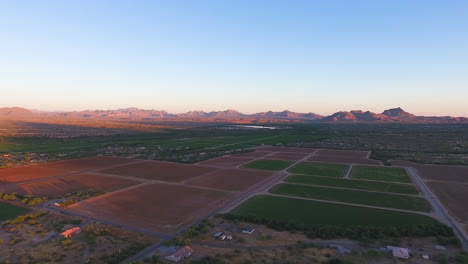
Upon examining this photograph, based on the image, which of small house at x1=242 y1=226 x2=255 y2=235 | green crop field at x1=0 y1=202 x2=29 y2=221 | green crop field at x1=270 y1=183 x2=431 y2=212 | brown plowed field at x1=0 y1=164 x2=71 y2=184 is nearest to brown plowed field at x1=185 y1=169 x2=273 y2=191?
green crop field at x1=270 y1=183 x2=431 y2=212

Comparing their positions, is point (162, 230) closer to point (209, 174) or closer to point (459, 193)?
point (209, 174)

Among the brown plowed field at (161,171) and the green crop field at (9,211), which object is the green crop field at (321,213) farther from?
the green crop field at (9,211)

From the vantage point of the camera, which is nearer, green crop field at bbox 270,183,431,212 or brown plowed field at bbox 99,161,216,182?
green crop field at bbox 270,183,431,212

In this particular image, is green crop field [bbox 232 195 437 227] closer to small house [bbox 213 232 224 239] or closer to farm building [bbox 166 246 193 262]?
A: small house [bbox 213 232 224 239]

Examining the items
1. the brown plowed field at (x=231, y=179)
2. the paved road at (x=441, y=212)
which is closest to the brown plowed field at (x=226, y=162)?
the brown plowed field at (x=231, y=179)

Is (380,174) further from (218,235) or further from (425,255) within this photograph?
(218,235)

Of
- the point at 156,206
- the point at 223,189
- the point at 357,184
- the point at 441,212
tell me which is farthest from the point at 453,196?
the point at 156,206

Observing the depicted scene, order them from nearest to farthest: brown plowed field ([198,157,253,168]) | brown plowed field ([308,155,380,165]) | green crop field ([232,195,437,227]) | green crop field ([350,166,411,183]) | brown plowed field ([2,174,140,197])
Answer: green crop field ([232,195,437,227]) → brown plowed field ([2,174,140,197]) → green crop field ([350,166,411,183]) → brown plowed field ([198,157,253,168]) → brown plowed field ([308,155,380,165])
